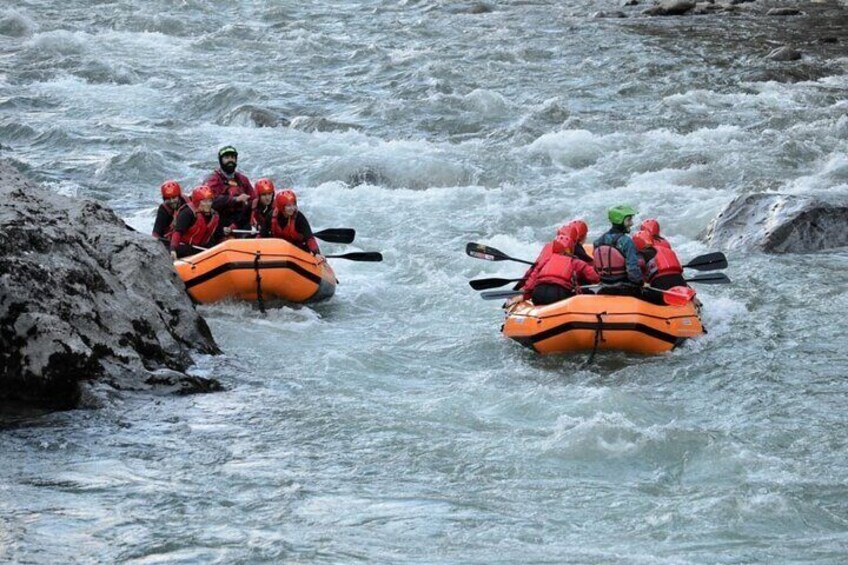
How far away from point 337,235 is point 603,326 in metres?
3.30

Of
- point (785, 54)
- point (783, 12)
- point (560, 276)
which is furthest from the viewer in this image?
point (783, 12)

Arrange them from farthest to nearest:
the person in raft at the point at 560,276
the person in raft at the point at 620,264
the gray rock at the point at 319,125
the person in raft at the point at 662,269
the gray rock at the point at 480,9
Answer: the gray rock at the point at 480,9 < the gray rock at the point at 319,125 < the person in raft at the point at 662,269 < the person in raft at the point at 560,276 < the person in raft at the point at 620,264

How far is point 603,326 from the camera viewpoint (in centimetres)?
972

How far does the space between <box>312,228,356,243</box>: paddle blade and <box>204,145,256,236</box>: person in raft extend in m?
0.69

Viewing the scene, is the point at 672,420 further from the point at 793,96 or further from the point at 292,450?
the point at 793,96

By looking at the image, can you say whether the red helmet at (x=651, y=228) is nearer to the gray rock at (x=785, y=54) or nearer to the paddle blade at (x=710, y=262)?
the paddle blade at (x=710, y=262)

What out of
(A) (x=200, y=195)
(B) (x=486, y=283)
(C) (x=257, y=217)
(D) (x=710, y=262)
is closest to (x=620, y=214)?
(D) (x=710, y=262)

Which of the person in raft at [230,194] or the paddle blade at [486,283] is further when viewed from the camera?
the person in raft at [230,194]

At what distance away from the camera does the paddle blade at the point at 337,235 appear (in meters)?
12.1

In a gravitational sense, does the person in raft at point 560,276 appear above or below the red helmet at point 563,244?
below

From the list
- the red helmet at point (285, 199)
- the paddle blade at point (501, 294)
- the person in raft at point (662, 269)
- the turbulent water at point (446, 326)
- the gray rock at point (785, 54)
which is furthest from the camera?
the gray rock at point (785, 54)

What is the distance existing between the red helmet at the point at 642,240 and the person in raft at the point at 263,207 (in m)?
3.30

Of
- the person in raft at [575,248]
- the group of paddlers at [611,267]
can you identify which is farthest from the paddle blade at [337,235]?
the group of paddlers at [611,267]

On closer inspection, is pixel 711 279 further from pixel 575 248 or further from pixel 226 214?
pixel 226 214
